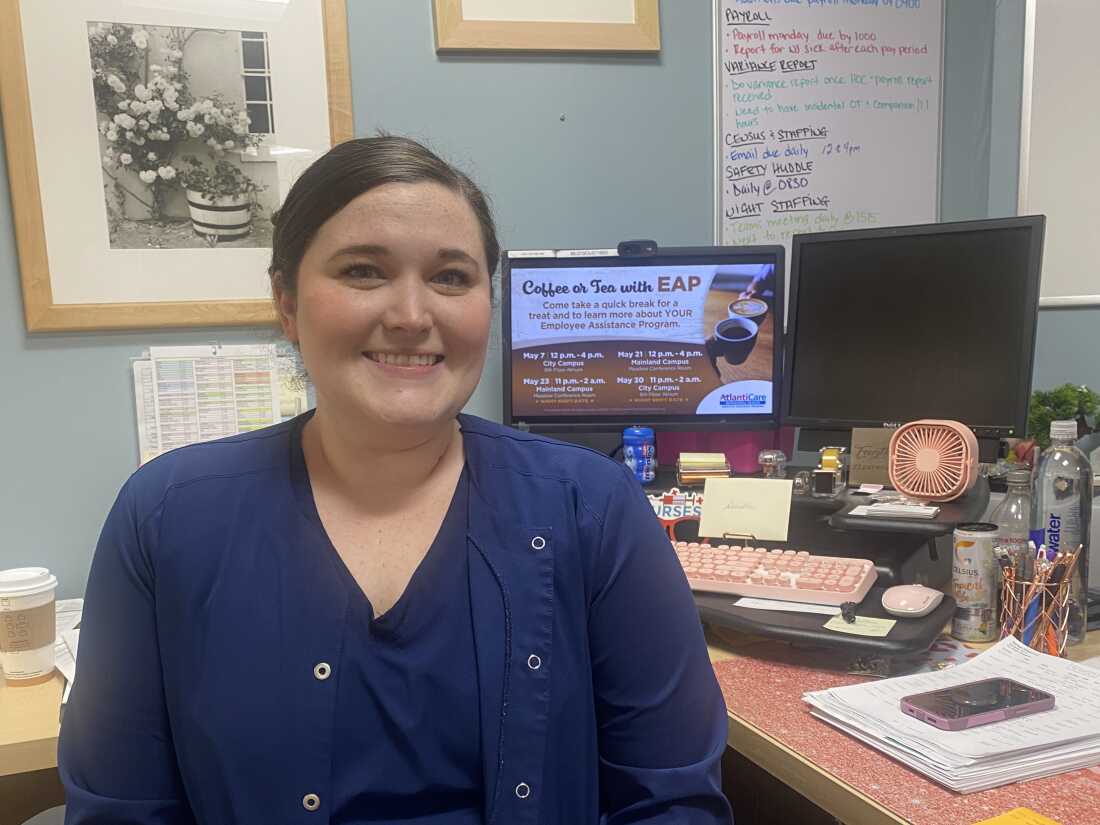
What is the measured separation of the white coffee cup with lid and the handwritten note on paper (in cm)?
107

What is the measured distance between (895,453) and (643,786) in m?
0.81

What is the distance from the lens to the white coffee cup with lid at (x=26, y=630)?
1.29 m

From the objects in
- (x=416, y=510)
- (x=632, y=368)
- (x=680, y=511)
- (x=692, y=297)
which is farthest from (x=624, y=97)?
(x=416, y=510)

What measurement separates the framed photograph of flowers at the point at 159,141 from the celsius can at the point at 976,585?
1.37 m

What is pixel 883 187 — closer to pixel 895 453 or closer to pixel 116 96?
pixel 895 453

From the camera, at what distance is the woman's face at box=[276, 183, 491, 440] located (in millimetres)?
942

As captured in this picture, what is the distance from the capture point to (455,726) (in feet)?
2.99

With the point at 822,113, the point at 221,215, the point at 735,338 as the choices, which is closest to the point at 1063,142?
the point at 822,113

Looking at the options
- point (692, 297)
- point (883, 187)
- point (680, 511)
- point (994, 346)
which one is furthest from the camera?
point (883, 187)

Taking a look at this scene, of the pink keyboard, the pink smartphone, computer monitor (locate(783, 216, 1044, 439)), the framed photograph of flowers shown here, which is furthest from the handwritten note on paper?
the framed photograph of flowers

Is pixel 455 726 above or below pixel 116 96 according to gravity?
below

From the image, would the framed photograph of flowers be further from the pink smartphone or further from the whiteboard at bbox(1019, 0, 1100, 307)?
the whiteboard at bbox(1019, 0, 1100, 307)

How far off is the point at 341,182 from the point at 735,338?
106 centimetres

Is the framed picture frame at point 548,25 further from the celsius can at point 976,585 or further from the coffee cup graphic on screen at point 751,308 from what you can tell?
the celsius can at point 976,585
